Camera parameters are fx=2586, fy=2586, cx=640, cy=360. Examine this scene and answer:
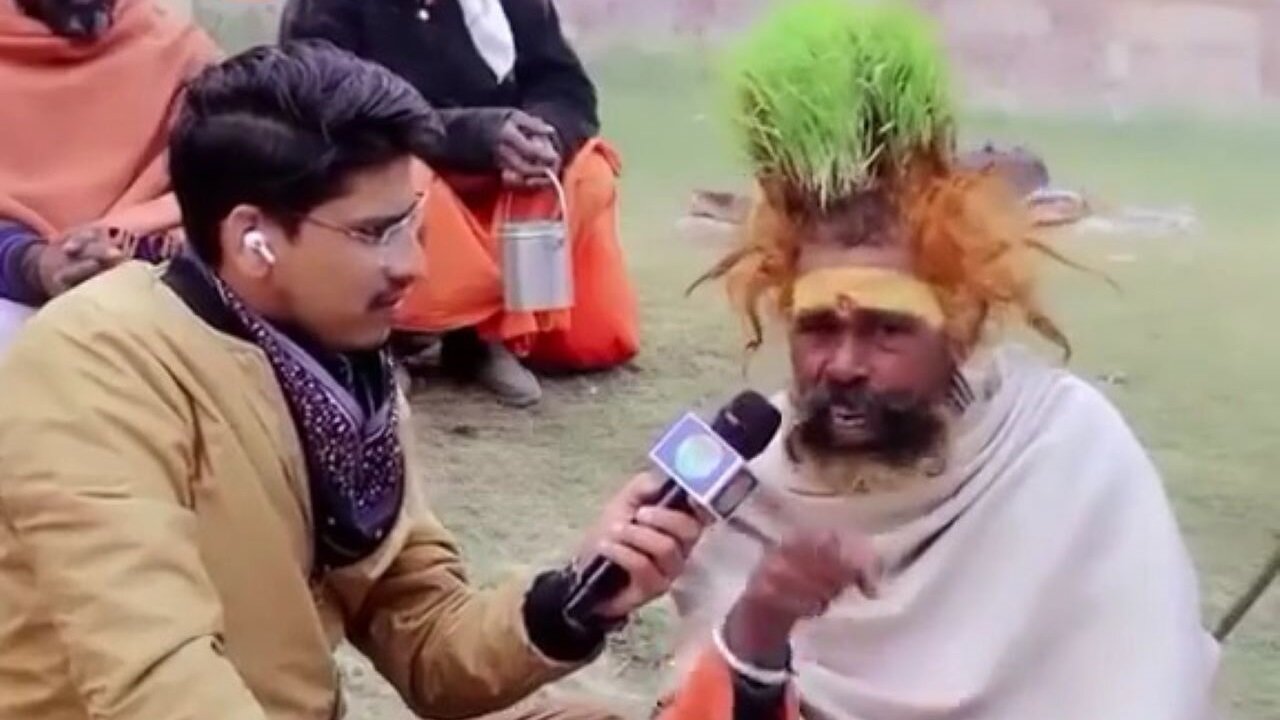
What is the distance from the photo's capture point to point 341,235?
8.71 ft

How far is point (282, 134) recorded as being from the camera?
2635 mm

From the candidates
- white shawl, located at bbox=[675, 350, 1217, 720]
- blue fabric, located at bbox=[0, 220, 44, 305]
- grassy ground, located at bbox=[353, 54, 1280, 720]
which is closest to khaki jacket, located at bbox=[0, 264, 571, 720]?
white shawl, located at bbox=[675, 350, 1217, 720]

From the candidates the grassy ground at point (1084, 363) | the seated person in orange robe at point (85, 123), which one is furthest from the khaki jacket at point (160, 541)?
the seated person in orange robe at point (85, 123)

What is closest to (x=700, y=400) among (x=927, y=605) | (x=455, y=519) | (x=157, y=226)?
(x=455, y=519)

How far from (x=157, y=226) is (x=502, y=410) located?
1.83m

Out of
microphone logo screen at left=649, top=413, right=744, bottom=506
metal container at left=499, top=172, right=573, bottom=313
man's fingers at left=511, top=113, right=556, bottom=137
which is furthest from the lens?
metal container at left=499, top=172, right=573, bottom=313

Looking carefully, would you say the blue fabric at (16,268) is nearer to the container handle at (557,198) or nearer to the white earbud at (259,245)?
the container handle at (557,198)

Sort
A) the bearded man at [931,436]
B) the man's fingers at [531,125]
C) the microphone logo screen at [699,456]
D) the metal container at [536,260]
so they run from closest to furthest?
1. the microphone logo screen at [699,456]
2. the bearded man at [931,436]
3. the man's fingers at [531,125]
4. the metal container at [536,260]

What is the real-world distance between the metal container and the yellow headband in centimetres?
334

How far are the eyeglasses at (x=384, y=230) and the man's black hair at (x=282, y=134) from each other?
2 cm

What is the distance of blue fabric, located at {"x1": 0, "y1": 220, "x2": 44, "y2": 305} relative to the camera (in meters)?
4.44

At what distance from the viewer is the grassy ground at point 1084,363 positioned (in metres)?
5.04

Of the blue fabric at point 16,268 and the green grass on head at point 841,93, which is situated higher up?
the green grass on head at point 841,93

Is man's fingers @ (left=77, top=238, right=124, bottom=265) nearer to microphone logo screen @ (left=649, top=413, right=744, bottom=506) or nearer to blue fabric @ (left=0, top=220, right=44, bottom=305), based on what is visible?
blue fabric @ (left=0, top=220, right=44, bottom=305)
